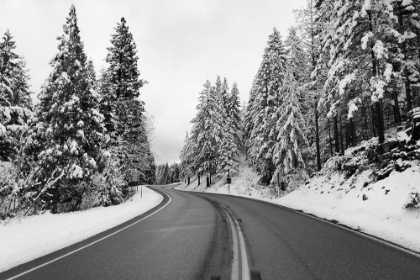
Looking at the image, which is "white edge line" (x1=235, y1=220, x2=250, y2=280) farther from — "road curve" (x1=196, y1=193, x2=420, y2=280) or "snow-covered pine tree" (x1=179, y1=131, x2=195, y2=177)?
"snow-covered pine tree" (x1=179, y1=131, x2=195, y2=177)

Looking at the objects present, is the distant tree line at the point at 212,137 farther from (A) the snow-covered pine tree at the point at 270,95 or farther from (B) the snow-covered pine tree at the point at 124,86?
(B) the snow-covered pine tree at the point at 124,86

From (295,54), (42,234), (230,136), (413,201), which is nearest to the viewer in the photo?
(42,234)

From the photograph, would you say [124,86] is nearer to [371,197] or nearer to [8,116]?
[8,116]

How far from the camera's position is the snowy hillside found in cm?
776

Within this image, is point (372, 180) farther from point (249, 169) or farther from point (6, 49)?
point (249, 169)

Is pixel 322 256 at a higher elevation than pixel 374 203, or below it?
below

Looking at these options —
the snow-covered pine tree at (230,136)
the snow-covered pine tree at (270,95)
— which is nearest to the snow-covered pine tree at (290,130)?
the snow-covered pine tree at (270,95)

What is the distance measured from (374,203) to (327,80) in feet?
30.1

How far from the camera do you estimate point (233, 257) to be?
486 cm

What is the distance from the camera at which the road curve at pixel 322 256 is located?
407cm

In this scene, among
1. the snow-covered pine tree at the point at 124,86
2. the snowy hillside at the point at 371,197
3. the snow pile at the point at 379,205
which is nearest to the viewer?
the snow pile at the point at 379,205

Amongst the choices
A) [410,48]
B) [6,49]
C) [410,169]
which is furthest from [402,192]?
[6,49]

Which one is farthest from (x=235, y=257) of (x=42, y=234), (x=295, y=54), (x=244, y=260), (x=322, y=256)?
(x=295, y=54)

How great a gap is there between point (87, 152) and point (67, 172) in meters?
2.22
